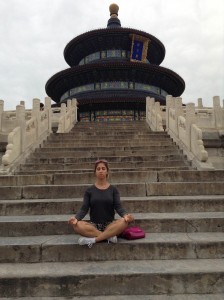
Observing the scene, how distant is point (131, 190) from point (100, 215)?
1.99m

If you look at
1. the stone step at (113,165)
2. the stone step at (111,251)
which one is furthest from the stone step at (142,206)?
the stone step at (113,165)

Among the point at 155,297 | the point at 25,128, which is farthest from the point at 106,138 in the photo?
the point at 155,297

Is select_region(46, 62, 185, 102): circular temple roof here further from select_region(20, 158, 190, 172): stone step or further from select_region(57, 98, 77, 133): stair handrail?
select_region(20, 158, 190, 172): stone step

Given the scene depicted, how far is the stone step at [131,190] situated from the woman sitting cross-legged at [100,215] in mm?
1822

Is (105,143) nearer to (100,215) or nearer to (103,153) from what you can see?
(103,153)

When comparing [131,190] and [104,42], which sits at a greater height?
[104,42]

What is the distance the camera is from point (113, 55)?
83.7 feet

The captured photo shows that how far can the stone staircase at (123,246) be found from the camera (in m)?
3.16

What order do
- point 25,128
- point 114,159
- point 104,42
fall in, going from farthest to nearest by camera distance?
point 104,42 → point 25,128 → point 114,159

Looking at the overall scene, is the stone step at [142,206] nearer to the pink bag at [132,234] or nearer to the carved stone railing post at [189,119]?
the pink bag at [132,234]

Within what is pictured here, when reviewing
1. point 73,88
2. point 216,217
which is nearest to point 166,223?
point 216,217

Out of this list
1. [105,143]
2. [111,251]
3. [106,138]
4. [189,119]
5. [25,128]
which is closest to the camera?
[111,251]

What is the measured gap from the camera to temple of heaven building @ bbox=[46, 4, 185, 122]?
2089 centimetres

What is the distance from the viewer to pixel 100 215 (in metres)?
3.87
